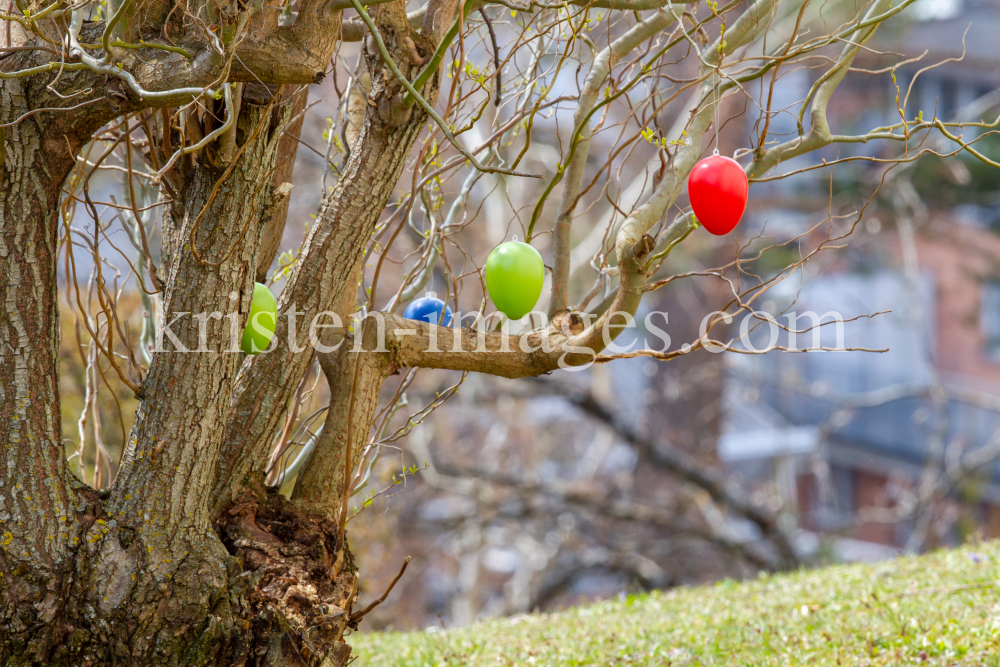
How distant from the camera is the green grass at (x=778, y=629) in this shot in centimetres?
277

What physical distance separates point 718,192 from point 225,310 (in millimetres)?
1293

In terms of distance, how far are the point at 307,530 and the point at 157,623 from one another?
456 millimetres

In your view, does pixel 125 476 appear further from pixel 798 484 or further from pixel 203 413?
pixel 798 484

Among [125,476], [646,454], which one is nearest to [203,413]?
[125,476]

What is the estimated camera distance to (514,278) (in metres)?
2.15

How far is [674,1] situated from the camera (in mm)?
2129

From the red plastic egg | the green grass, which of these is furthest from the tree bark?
the green grass

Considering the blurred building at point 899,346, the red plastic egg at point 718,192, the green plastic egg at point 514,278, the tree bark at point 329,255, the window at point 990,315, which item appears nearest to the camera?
the red plastic egg at point 718,192

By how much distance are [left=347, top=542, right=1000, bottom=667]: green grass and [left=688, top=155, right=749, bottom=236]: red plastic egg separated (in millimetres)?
1590

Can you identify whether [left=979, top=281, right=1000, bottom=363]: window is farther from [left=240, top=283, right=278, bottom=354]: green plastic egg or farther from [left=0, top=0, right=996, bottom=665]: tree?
[left=240, top=283, right=278, bottom=354]: green plastic egg

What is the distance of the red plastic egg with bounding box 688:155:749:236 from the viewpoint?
2035 mm

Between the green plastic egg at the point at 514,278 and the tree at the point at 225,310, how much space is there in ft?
0.57

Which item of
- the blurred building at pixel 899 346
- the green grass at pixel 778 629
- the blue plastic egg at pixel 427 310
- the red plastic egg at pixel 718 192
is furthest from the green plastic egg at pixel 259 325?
the blurred building at pixel 899 346

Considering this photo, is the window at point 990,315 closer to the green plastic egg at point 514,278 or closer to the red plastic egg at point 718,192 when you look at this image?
the red plastic egg at point 718,192
